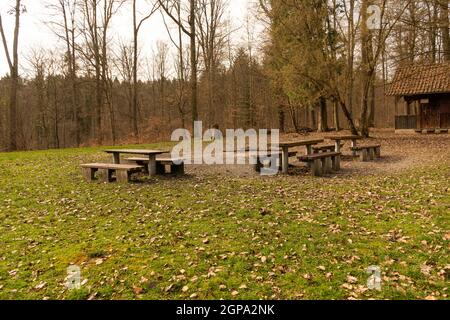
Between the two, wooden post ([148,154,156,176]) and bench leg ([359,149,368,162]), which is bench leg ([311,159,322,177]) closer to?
bench leg ([359,149,368,162])

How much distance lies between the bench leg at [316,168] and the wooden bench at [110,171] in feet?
15.6

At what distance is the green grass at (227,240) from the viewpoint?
3.73 m

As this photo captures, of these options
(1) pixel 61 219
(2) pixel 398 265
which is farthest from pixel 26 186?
(2) pixel 398 265

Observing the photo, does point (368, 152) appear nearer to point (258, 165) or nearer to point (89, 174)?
point (258, 165)

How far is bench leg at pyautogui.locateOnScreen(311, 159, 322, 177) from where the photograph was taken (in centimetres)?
1004

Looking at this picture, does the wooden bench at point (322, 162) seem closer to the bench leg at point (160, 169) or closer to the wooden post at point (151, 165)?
the bench leg at point (160, 169)

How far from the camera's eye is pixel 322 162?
34.5ft

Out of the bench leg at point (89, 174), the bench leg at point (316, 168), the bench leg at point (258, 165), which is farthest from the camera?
the bench leg at point (258, 165)

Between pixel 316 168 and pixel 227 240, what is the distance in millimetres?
5792

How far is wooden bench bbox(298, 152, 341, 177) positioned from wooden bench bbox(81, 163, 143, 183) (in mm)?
4553

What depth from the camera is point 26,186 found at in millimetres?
8977

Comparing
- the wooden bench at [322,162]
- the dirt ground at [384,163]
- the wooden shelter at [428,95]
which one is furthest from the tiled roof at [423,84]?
the wooden bench at [322,162]

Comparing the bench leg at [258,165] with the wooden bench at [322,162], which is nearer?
the wooden bench at [322,162]
